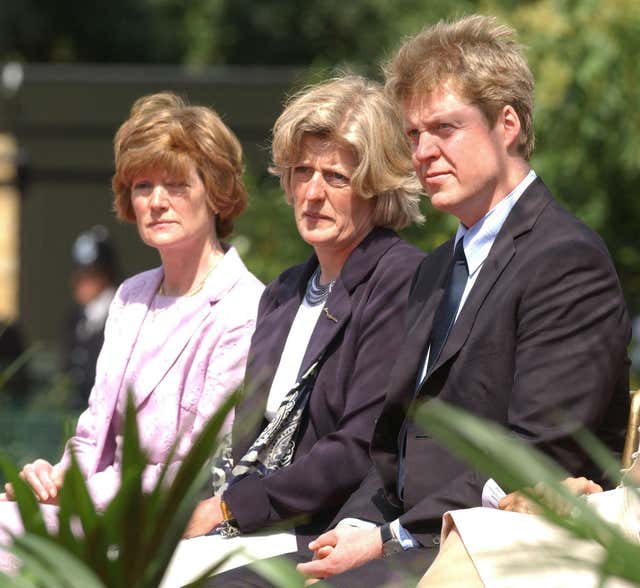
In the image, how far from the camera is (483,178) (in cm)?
363

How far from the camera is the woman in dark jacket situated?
3930 mm

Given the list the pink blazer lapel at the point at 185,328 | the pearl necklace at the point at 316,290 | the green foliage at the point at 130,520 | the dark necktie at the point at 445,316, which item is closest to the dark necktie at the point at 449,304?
the dark necktie at the point at 445,316

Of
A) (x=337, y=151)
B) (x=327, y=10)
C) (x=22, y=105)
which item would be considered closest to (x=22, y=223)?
(x=22, y=105)

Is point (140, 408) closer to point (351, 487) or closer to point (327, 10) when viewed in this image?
point (351, 487)

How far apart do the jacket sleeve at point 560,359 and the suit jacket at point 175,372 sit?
41.2 inches

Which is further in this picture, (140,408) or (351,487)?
(140,408)

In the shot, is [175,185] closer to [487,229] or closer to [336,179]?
[336,179]

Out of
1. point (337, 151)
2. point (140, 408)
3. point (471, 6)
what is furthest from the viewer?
point (471, 6)

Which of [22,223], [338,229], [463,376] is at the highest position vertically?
[338,229]

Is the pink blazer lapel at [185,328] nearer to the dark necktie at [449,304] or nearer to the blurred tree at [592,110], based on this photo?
the dark necktie at [449,304]

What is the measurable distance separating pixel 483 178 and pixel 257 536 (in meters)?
1.09

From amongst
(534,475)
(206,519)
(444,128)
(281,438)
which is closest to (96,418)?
(206,519)

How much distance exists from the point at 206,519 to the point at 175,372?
53cm

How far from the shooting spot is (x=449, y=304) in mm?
3725
